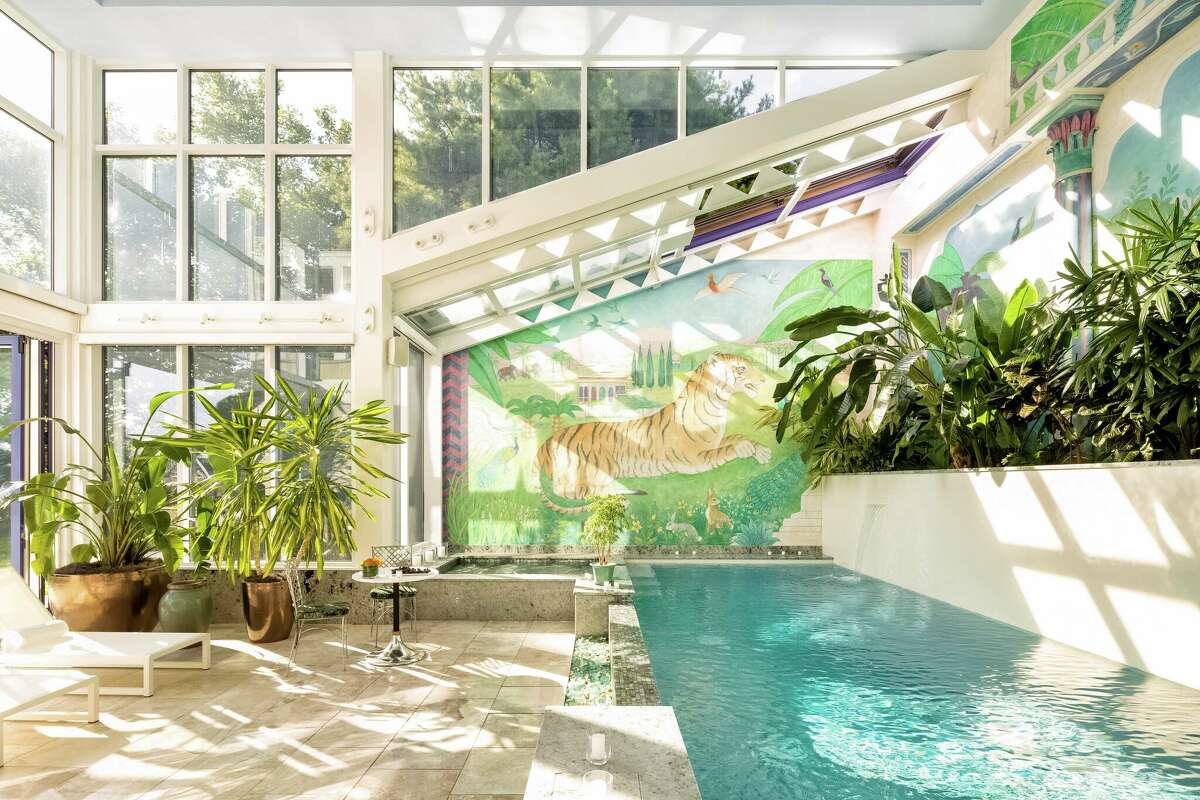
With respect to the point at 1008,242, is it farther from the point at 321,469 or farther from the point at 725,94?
the point at 321,469

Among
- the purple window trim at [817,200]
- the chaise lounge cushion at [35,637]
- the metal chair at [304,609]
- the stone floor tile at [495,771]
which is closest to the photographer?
the stone floor tile at [495,771]

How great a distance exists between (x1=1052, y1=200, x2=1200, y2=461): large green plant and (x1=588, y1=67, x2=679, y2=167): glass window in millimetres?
4007

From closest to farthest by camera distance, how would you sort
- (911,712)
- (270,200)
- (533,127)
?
(911,712) → (533,127) → (270,200)

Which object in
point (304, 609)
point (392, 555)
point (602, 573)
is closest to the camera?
point (304, 609)

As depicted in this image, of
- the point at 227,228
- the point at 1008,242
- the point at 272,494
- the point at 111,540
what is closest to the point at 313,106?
the point at 227,228

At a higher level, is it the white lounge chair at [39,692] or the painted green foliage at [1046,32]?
the painted green foliage at [1046,32]

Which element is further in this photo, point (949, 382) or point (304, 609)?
point (949, 382)

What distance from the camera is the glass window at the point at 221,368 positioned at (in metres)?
7.88

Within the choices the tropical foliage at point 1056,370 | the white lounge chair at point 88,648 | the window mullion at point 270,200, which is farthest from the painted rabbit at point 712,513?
the white lounge chair at point 88,648

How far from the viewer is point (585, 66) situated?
780 cm

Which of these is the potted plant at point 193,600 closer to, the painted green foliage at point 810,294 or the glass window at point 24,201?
the glass window at point 24,201

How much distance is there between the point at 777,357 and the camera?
34.7 feet

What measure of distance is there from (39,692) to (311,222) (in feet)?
16.6

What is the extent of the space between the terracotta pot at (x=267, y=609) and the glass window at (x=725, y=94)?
579 cm
